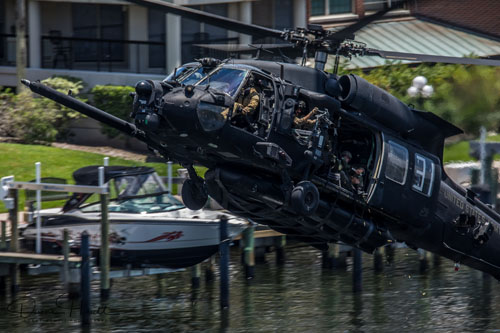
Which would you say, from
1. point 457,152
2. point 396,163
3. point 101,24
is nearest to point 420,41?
point 457,152

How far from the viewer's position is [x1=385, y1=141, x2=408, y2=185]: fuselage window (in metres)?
17.5

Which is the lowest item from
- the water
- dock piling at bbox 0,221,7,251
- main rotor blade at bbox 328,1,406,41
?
the water

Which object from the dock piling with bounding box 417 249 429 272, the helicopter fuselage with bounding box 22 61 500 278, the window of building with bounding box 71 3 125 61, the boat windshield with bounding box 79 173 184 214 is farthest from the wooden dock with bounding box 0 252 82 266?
the window of building with bounding box 71 3 125 61

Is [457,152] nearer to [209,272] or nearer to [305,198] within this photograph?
[209,272]

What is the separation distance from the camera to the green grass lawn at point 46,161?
92.6 feet

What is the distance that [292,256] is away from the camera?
2552 centimetres

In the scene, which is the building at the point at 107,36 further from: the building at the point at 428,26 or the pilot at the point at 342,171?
the pilot at the point at 342,171

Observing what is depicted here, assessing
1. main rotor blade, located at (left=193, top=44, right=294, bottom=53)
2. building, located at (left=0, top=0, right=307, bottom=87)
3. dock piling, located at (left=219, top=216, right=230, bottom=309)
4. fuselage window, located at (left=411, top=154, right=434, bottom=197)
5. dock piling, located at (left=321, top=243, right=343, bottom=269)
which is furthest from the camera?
building, located at (left=0, top=0, right=307, bottom=87)

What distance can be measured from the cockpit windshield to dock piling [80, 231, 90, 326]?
196 inches

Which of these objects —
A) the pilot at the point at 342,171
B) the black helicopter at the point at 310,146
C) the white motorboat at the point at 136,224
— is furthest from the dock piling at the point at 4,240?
the pilot at the point at 342,171

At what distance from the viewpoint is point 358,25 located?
15797 millimetres

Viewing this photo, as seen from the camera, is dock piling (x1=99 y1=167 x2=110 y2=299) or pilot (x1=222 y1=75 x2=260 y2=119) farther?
dock piling (x1=99 y1=167 x2=110 y2=299)

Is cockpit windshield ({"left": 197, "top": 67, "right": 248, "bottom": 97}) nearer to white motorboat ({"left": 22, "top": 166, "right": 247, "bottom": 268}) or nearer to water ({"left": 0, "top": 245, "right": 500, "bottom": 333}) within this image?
white motorboat ({"left": 22, "top": 166, "right": 247, "bottom": 268})

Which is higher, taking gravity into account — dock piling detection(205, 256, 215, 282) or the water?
dock piling detection(205, 256, 215, 282)
